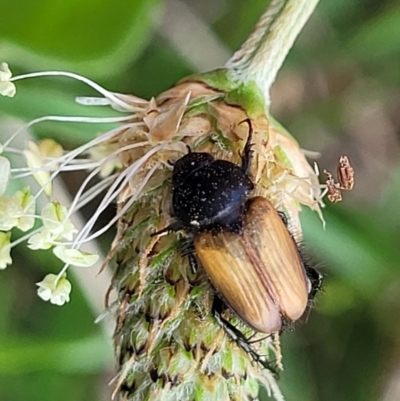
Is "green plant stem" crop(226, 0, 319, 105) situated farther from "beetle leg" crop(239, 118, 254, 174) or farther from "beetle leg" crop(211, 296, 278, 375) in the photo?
"beetle leg" crop(211, 296, 278, 375)

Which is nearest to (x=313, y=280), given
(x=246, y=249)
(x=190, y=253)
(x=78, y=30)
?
(x=246, y=249)

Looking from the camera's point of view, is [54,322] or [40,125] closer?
[40,125]

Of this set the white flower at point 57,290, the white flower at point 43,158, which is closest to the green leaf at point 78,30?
the white flower at point 43,158

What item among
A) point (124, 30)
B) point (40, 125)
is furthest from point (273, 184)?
point (40, 125)

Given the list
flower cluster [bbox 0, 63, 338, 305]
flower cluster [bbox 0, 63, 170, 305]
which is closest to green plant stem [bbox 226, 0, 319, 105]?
flower cluster [bbox 0, 63, 338, 305]

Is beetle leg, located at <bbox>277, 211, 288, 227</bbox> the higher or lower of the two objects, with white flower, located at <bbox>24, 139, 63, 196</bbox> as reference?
higher

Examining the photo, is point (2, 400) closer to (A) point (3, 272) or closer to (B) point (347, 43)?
(A) point (3, 272)

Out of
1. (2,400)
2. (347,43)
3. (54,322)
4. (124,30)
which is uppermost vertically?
(347,43)
